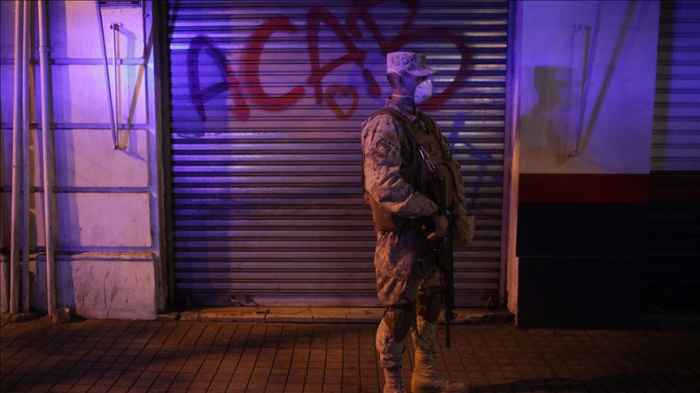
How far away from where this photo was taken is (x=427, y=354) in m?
4.30

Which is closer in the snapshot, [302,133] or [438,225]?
[438,225]

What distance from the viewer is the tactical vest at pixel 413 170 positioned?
4.00m

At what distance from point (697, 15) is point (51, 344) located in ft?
21.1

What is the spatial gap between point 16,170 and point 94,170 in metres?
0.69

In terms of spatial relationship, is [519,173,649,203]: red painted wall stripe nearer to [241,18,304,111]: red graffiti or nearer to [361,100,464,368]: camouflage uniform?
[361,100,464,368]: camouflage uniform

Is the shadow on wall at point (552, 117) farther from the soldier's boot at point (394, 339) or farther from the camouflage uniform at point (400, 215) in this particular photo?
the soldier's boot at point (394, 339)

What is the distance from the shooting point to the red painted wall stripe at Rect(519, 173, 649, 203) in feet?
18.0

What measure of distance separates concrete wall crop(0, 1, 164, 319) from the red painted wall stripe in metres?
3.44

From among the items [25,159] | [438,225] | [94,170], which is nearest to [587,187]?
[438,225]

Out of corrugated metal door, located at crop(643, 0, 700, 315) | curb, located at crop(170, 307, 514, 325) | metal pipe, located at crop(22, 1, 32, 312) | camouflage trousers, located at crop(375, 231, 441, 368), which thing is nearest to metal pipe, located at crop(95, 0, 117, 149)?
metal pipe, located at crop(22, 1, 32, 312)

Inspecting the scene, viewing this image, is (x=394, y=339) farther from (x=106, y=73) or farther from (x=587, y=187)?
(x=106, y=73)

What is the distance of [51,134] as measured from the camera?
5703mm

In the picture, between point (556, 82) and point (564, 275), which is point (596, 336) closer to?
point (564, 275)

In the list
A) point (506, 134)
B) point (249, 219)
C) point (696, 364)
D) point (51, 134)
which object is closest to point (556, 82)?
point (506, 134)
